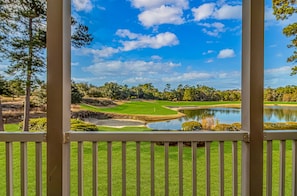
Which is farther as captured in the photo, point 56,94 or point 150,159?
point 150,159

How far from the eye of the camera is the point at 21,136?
182 cm

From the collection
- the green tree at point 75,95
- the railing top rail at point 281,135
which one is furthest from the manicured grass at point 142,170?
the green tree at point 75,95

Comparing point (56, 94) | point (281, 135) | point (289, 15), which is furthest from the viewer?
point (289, 15)

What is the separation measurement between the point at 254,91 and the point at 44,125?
5.67 ft

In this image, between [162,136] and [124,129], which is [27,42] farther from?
[162,136]

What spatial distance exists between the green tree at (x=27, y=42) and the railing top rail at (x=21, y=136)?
0.42 feet

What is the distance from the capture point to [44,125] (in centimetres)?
195

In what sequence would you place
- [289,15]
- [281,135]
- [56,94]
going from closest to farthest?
[56,94] < [281,135] < [289,15]

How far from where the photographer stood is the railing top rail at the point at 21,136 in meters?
1.81

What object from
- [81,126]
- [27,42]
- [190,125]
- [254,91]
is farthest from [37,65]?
[254,91]

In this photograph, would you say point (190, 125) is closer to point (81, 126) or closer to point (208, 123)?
point (208, 123)

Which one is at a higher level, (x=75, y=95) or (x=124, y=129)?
(x=75, y=95)

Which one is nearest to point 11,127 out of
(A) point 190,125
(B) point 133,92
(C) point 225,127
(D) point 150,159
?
(B) point 133,92

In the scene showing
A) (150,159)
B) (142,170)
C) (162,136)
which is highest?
(162,136)
